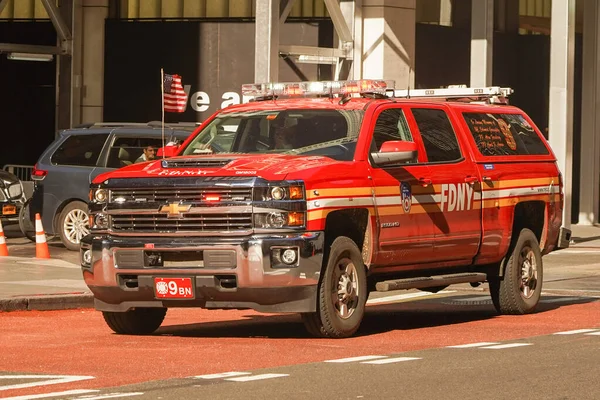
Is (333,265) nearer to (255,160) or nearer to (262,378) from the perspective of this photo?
(255,160)

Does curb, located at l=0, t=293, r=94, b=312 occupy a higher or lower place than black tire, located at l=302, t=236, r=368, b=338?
lower

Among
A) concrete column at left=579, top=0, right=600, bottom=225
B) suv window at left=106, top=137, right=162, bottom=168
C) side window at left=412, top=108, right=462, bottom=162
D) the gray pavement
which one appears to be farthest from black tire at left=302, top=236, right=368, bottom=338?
concrete column at left=579, top=0, right=600, bottom=225

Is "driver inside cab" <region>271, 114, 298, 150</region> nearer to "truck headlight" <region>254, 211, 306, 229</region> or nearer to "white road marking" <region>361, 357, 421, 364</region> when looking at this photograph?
"truck headlight" <region>254, 211, 306, 229</region>

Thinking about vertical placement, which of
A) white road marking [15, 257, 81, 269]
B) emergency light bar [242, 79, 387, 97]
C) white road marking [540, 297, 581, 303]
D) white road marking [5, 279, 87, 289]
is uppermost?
emergency light bar [242, 79, 387, 97]

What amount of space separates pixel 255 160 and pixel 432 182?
2.02 meters

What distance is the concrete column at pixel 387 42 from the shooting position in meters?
32.9

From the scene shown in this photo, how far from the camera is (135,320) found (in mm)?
14195

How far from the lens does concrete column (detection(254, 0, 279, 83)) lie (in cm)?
2925

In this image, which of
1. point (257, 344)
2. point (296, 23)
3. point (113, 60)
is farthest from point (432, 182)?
point (113, 60)

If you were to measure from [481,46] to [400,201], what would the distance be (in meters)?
19.2

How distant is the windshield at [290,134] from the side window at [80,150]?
10397 millimetres

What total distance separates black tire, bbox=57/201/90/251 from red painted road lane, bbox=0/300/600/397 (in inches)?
334

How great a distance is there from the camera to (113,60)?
3538cm

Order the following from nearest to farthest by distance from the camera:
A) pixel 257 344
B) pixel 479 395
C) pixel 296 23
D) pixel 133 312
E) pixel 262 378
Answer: pixel 479 395, pixel 262 378, pixel 257 344, pixel 133 312, pixel 296 23
